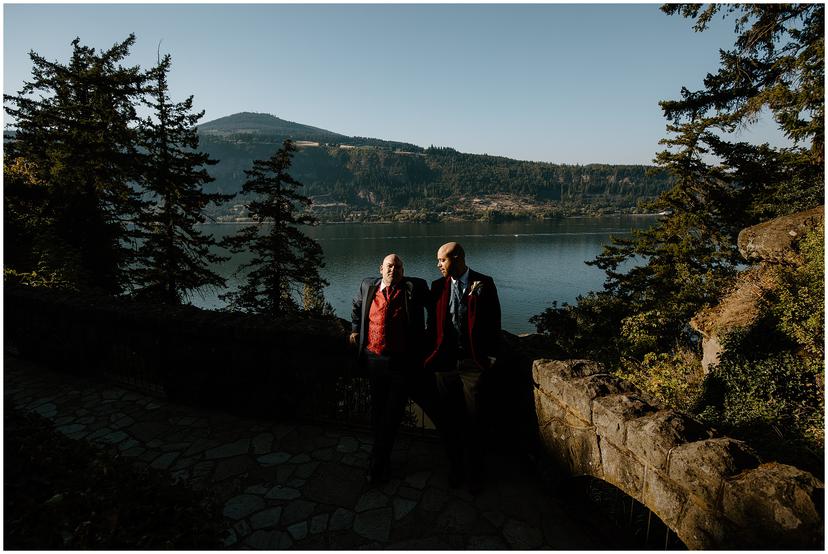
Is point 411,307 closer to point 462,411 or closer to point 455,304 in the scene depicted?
point 455,304

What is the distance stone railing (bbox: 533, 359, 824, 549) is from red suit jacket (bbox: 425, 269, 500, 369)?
0.51 meters

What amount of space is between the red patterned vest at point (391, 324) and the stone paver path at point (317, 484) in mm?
1283

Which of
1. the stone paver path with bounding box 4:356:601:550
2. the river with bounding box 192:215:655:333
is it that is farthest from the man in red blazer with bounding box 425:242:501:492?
the river with bounding box 192:215:655:333

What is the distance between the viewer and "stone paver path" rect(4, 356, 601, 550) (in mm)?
3191

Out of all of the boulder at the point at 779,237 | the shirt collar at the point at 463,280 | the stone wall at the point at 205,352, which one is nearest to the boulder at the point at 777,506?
the shirt collar at the point at 463,280

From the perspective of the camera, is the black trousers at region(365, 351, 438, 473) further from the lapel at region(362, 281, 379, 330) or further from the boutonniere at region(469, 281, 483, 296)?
the boutonniere at region(469, 281, 483, 296)

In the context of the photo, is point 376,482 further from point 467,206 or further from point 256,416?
point 467,206

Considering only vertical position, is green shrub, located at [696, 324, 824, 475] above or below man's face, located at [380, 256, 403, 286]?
below


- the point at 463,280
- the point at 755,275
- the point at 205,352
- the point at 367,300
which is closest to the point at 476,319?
the point at 463,280

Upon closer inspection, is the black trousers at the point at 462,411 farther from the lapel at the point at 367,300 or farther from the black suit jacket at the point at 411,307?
the lapel at the point at 367,300

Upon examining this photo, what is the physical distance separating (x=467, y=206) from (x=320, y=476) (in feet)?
630

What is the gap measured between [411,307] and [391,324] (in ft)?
0.74

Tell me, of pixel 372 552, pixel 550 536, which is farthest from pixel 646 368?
pixel 372 552

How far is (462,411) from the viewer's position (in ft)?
12.1
